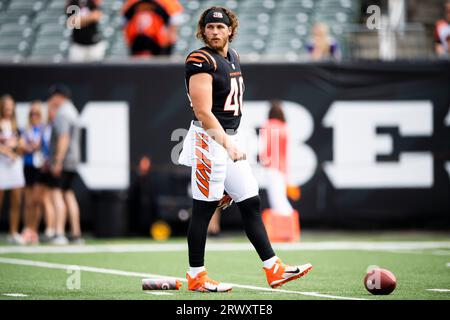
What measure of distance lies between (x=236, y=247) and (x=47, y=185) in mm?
3165

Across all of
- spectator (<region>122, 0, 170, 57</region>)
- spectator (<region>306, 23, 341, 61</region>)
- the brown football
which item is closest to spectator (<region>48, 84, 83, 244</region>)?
spectator (<region>122, 0, 170, 57</region>)

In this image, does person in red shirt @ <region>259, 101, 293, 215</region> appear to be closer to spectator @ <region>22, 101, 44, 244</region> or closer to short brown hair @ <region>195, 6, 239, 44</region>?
spectator @ <region>22, 101, 44, 244</region>

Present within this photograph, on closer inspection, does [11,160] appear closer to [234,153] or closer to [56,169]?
[56,169]

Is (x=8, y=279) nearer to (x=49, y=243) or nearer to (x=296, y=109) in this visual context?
(x=49, y=243)

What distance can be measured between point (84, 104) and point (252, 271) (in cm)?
649

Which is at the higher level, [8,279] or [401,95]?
[401,95]

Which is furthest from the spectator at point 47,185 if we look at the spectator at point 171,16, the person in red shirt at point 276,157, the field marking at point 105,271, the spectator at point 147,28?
the person in red shirt at point 276,157

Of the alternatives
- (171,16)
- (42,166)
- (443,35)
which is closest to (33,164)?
(42,166)

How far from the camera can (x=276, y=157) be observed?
14.9m

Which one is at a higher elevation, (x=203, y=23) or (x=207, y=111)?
(x=203, y=23)

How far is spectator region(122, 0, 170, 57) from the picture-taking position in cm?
1642

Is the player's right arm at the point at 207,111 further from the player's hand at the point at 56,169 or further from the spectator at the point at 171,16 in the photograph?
the spectator at the point at 171,16
